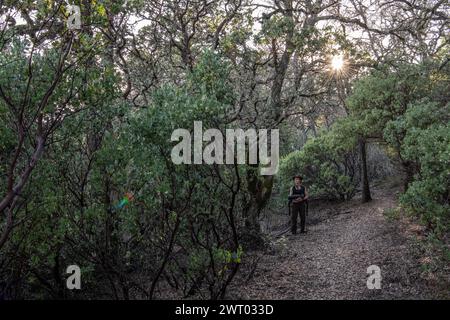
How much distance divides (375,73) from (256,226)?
20.0 ft

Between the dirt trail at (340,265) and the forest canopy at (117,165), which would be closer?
the forest canopy at (117,165)

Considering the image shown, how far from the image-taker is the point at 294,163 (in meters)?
16.2

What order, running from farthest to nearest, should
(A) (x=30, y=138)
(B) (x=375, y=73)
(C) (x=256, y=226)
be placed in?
(B) (x=375, y=73), (C) (x=256, y=226), (A) (x=30, y=138)

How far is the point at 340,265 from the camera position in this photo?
8156 millimetres

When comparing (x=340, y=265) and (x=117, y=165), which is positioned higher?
(x=117, y=165)

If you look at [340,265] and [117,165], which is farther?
[340,265]

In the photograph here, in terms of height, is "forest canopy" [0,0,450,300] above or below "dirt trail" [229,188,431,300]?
above

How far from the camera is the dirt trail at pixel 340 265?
6.62m

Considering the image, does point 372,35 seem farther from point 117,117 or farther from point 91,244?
point 91,244

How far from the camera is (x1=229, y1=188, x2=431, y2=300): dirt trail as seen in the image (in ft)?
21.7

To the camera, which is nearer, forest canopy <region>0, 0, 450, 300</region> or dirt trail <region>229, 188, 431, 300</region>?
forest canopy <region>0, 0, 450, 300</region>

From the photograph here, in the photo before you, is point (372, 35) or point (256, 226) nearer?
point (256, 226)

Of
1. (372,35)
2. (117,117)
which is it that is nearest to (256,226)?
(117,117)

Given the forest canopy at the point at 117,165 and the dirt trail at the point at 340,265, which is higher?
the forest canopy at the point at 117,165
